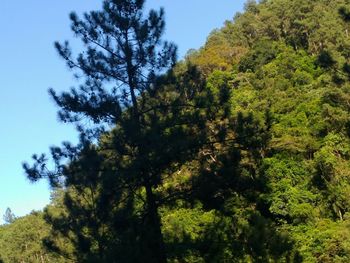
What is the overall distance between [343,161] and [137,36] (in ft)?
73.7

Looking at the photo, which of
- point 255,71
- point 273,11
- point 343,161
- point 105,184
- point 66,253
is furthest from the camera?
point 273,11

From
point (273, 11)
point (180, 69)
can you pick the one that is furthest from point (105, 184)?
point (273, 11)

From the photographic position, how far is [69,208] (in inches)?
500

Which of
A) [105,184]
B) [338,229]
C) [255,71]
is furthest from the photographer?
[255,71]

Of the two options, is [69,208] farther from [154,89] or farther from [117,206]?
[154,89]

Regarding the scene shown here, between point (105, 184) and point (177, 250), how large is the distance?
226 centimetres

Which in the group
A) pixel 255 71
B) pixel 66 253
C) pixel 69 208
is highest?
pixel 255 71

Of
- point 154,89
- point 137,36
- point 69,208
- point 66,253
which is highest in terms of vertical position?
point 137,36

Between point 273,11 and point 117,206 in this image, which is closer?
point 117,206

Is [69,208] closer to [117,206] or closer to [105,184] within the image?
[117,206]

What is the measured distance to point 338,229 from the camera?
25.1 metres

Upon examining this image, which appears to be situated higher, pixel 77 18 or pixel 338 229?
pixel 77 18

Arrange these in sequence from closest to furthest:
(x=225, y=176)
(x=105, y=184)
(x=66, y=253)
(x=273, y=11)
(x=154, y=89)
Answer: (x=105, y=184), (x=225, y=176), (x=154, y=89), (x=66, y=253), (x=273, y=11)

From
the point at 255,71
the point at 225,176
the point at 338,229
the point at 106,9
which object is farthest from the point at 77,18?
the point at 255,71
